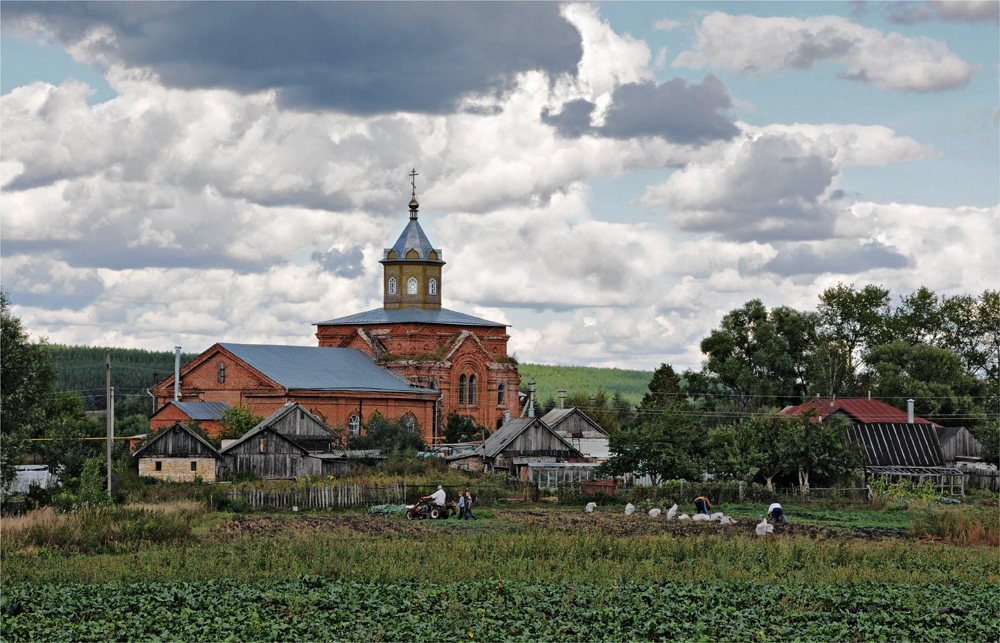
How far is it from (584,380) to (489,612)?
131m

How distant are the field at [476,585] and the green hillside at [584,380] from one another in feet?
329

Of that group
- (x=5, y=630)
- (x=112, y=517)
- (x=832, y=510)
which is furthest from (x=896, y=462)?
(x=5, y=630)

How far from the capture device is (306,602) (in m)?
18.6

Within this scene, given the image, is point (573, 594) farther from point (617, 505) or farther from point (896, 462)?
point (896, 462)

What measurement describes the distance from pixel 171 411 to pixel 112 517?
27.1 metres

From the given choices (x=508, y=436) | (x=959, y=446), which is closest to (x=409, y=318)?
(x=508, y=436)

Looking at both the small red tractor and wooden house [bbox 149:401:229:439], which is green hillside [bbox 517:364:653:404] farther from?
the small red tractor

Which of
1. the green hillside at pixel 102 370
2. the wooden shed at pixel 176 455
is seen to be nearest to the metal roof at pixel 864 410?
the wooden shed at pixel 176 455

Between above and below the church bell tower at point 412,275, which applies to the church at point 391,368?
below

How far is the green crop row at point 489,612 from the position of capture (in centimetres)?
1728

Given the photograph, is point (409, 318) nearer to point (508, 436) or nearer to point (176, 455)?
point (508, 436)

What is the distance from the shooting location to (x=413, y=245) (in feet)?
232

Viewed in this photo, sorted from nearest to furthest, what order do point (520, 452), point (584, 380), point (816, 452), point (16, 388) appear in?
point (16, 388)
point (816, 452)
point (520, 452)
point (584, 380)

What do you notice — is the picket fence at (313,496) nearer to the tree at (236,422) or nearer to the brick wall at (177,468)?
the brick wall at (177,468)
